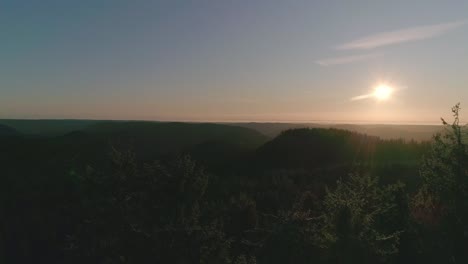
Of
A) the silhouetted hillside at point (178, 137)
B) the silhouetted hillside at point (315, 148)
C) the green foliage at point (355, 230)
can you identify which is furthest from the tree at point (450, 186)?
the silhouetted hillside at point (178, 137)

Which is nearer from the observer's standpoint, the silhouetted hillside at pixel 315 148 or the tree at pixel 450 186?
the tree at pixel 450 186

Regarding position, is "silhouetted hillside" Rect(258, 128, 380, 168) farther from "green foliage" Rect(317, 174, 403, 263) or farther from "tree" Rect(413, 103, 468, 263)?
"green foliage" Rect(317, 174, 403, 263)

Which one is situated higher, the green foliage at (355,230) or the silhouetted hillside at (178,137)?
the green foliage at (355,230)

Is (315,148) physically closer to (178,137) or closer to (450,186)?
(178,137)

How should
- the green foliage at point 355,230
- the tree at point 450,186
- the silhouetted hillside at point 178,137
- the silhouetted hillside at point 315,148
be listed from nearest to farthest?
the green foliage at point 355,230 < the tree at point 450,186 < the silhouetted hillside at point 315,148 < the silhouetted hillside at point 178,137

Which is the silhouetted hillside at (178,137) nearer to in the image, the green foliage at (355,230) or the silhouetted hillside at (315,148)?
the silhouetted hillside at (315,148)

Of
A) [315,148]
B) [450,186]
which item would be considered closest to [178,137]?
[315,148]

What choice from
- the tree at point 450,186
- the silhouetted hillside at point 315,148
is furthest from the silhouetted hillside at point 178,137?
the tree at point 450,186

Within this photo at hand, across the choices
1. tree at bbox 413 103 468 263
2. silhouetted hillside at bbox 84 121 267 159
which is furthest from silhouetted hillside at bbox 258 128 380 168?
tree at bbox 413 103 468 263

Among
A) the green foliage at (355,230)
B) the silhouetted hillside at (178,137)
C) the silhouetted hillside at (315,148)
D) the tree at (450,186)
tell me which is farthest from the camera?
the silhouetted hillside at (178,137)

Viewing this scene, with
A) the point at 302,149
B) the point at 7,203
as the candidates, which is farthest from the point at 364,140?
the point at 7,203

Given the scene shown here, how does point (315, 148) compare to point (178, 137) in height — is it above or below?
above
